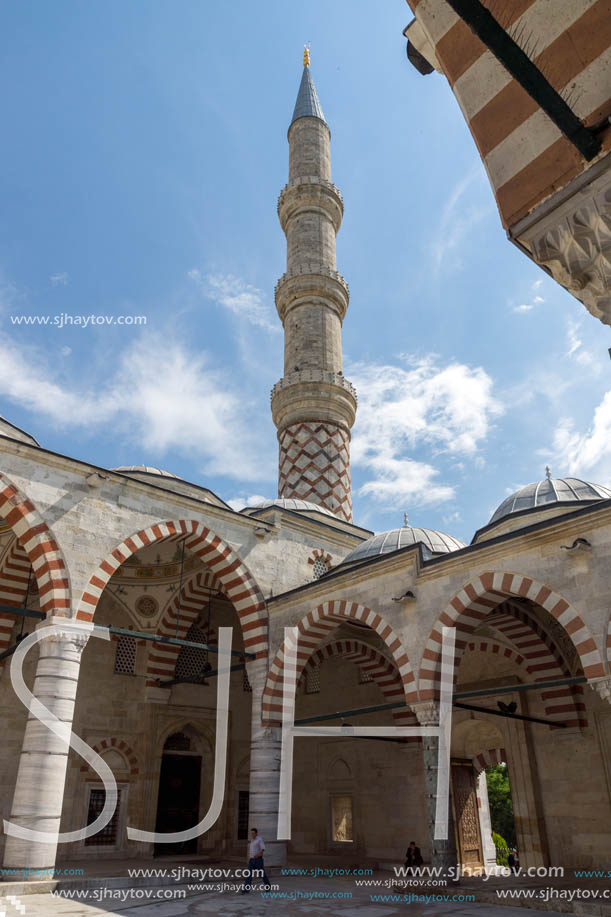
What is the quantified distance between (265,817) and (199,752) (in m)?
3.52

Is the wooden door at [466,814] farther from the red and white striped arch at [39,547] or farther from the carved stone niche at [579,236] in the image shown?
the carved stone niche at [579,236]

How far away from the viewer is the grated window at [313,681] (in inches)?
513

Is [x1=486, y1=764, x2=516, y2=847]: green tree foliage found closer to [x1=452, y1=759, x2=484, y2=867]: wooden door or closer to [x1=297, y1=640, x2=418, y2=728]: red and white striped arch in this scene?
[x1=452, y1=759, x2=484, y2=867]: wooden door

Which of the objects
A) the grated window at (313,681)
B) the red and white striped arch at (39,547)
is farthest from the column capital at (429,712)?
the grated window at (313,681)

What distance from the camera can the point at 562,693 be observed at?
928cm

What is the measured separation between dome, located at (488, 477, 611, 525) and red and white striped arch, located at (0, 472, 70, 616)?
20.5ft

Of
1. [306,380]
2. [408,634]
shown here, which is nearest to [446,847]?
[408,634]

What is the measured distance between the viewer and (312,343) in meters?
16.4

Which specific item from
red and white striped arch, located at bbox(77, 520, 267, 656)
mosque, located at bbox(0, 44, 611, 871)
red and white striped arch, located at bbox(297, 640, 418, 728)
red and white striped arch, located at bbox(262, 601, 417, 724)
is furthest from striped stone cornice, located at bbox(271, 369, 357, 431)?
red and white striped arch, located at bbox(262, 601, 417, 724)

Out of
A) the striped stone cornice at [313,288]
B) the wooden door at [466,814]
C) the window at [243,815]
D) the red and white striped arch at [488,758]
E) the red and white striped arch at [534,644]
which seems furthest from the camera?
the striped stone cornice at [313,288]

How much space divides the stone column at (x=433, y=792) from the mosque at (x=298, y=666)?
0.08 ft

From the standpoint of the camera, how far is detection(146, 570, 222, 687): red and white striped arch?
11828mm

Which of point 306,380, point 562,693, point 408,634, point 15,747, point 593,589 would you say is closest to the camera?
point 593,589

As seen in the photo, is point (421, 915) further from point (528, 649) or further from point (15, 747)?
point (15, 747)
